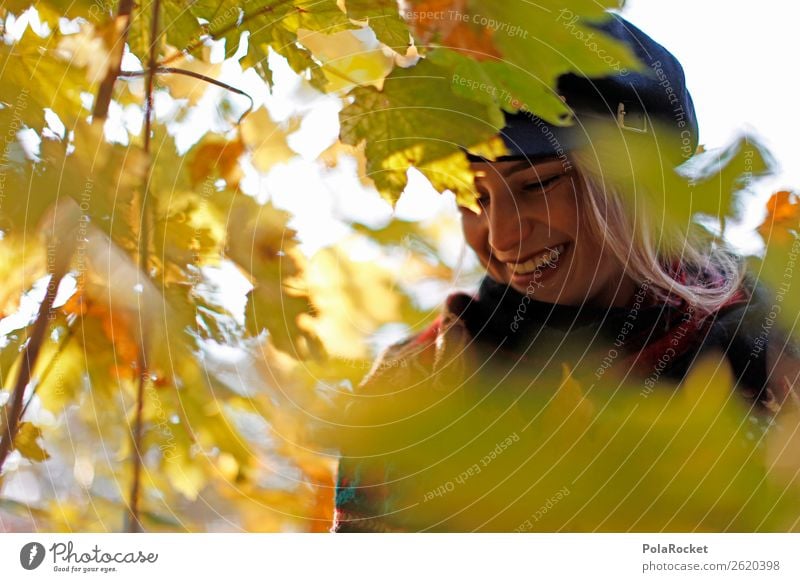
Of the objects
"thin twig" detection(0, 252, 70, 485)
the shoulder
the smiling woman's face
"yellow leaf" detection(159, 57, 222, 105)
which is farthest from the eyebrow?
"thin twig" detection(0, 252, 70, 485)

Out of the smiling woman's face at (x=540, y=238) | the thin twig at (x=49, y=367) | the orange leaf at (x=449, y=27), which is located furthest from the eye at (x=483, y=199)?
the thin twig at (x=49, y=367)

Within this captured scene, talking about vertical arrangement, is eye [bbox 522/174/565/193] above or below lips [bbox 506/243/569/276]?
above

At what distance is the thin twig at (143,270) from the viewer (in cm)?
57

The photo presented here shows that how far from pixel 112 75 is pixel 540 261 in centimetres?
35

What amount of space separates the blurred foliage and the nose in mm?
31

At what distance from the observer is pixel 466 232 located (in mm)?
614

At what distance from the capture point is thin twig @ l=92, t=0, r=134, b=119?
1.85 feet

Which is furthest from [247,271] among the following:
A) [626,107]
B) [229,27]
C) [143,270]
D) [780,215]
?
[780,215]

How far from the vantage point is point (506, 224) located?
0.61 meters

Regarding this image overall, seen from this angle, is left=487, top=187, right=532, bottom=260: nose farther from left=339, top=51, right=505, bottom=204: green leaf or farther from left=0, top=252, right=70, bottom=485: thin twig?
left=0, top=252, right=70, bottom=485: thin twig

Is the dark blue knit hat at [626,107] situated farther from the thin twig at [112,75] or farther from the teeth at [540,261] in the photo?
the thin twig at [112,75]

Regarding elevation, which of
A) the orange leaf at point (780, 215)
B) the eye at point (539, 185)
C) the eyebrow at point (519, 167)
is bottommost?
the orange leaf at point (780, 215)

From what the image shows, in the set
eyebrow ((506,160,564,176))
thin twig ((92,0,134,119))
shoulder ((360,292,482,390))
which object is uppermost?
thin twig ((92,0,134,119))
